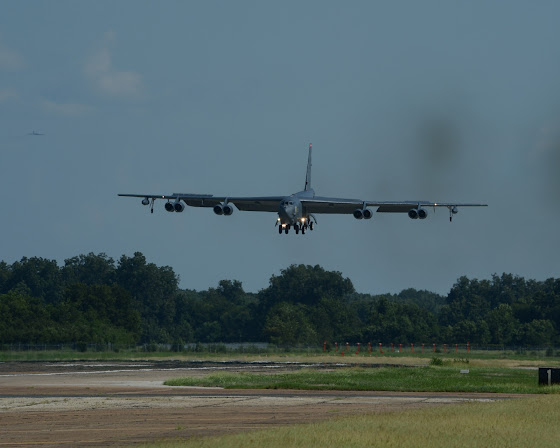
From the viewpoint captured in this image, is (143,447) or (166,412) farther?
(166,412)

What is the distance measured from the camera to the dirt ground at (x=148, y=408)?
82.3 ft

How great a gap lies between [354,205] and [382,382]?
31.2 meters

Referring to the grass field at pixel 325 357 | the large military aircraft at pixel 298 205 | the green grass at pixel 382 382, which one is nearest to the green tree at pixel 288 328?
the grass field at pixel 325 357

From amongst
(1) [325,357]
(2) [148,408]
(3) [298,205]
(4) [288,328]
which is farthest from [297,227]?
(4) [288,328]

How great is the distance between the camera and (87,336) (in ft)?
413

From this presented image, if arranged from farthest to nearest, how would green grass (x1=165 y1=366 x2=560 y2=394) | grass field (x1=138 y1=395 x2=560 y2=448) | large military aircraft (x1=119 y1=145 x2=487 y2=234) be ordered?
large military aircraft (x1=119 y1=145 x2=487 y2=234), green grass (x1=165 y1=366 x2=560 y2=394), grass field (x1=138 y1=395 x2=560 y2=448)

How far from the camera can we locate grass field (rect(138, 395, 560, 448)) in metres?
22.3

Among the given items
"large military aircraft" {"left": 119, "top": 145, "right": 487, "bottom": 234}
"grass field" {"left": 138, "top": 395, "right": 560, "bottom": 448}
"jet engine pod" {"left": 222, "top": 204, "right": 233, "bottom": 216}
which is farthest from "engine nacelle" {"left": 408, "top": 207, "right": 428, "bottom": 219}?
"grass field" {"left": 138, "top": 395, "right": 560, "bottom": 448}

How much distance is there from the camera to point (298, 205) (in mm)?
69000

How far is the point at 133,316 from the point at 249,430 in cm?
13097

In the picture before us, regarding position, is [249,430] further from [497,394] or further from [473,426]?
[497,394]

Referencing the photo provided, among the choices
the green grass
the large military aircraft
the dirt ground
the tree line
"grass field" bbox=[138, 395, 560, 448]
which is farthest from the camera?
the tree line

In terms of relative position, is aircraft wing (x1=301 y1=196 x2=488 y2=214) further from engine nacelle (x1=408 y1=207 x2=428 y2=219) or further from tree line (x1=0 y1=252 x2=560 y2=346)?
tree line (x1=0 y1=252 x2=560 y2=346)

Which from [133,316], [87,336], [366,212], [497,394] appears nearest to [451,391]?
[497,394]
